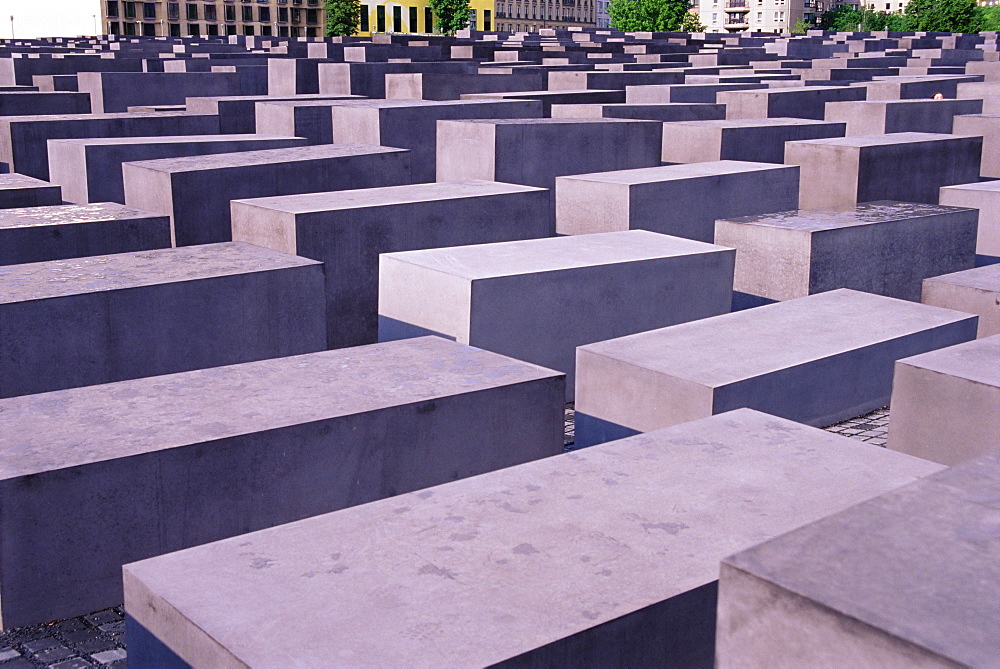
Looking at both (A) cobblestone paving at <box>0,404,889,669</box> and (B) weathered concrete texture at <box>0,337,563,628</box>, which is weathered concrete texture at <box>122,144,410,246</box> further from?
(A) cobblestone paving at <box>0,404,889,669</box>

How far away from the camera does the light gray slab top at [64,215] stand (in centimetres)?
884

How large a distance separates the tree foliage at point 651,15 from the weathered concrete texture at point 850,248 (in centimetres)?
6239

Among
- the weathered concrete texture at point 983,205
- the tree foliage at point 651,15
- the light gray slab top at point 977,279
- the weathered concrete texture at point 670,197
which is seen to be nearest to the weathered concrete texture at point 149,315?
the weathered concrete texture at point 670,197

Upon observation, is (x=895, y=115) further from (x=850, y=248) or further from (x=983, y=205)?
(x=850, y=248)

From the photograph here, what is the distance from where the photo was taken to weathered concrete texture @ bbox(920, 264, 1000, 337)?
320 inches

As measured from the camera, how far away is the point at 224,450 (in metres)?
4.94

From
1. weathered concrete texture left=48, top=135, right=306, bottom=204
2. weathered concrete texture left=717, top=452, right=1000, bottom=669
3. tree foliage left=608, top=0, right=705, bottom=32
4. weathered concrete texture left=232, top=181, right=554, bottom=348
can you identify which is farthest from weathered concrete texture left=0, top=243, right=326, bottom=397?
tree foliage left=608, top=0, right=705, bottom=32

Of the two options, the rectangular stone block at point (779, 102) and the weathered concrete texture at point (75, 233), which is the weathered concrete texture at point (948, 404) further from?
the rectangular stone block at point (779, 102)

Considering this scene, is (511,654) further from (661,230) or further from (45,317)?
(661,230)

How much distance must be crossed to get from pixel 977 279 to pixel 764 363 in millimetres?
2911

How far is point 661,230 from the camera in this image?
10586mm

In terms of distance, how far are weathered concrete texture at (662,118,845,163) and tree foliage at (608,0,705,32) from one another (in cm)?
5876

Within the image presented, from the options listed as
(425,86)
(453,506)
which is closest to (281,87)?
(425,86)

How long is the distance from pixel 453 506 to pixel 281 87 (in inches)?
743
